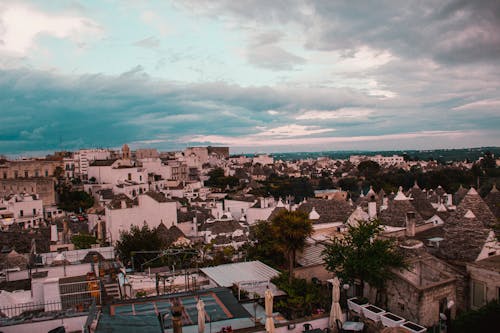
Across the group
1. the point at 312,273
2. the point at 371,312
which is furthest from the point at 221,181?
the point at 371,312

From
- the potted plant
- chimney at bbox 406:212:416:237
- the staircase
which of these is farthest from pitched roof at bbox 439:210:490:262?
the staircase

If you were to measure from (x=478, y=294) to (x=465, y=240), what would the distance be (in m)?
3.33

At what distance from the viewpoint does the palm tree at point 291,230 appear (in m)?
21.6

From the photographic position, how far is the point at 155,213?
45781 millimetres

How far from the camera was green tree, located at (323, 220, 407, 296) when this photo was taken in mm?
17000

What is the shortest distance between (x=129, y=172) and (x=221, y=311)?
70147 millimetres

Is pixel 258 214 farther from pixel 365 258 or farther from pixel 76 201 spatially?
pixel 365 258

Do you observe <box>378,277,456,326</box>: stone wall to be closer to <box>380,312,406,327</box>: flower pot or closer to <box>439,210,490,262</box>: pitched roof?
<box>380,312,406,327</box>: flower pot

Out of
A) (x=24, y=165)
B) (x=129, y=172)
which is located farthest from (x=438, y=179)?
(x=24, y=165)

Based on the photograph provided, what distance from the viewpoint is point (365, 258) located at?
57.1ft

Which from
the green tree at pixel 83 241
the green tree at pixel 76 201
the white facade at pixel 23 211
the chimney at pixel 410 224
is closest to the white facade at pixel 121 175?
the green tree at pixel 76 201

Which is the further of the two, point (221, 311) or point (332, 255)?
point (332, 255)

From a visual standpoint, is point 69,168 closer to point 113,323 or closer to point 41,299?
point 41,299

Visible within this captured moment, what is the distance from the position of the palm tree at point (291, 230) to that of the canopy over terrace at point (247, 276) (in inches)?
58.1
